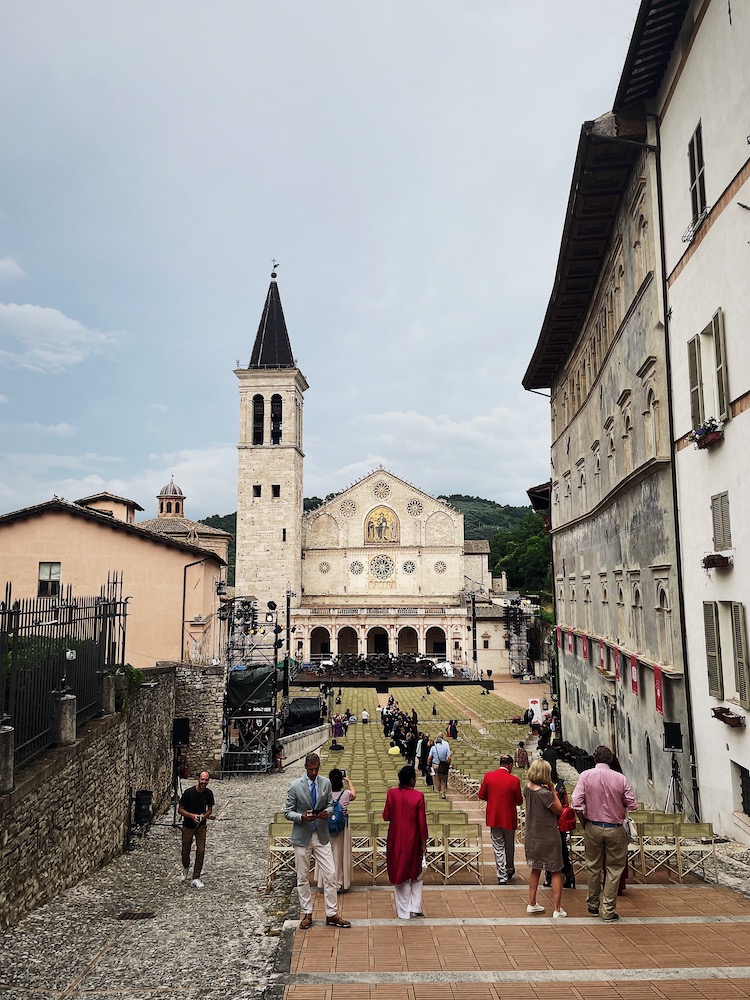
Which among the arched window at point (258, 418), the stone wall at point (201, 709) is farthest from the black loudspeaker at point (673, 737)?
the arched window at point (258, 418)

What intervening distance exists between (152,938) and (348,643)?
6487 centimetres

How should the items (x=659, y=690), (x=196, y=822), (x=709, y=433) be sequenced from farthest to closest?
(x=659, y=690), (x=709, y=433), (x=196, y=822)

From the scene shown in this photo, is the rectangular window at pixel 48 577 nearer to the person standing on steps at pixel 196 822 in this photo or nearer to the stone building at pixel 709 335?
the person standing on steps at pixel 196 822

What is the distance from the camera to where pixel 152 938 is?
22.5 feet

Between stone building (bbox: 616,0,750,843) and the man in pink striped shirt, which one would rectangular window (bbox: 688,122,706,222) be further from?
the man in pink striped shirt

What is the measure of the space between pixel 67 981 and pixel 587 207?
48.1 ft

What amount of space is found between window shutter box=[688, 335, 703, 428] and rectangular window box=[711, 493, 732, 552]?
3.75 feet

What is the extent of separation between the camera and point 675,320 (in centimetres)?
1162

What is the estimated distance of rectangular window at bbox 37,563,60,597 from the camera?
22.7 m

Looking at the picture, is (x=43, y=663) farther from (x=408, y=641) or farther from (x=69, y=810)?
(x=408, y=641)

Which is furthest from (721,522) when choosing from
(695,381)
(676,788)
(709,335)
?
(676,788)

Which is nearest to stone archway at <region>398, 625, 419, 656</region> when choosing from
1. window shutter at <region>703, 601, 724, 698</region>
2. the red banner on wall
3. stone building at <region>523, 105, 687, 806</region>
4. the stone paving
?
stone building at <region>523, 105, 687, 806</region>

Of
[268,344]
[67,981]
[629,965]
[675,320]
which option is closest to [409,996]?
[629,965]

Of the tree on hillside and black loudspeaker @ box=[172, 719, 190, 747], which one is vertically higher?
the tree on hillside
